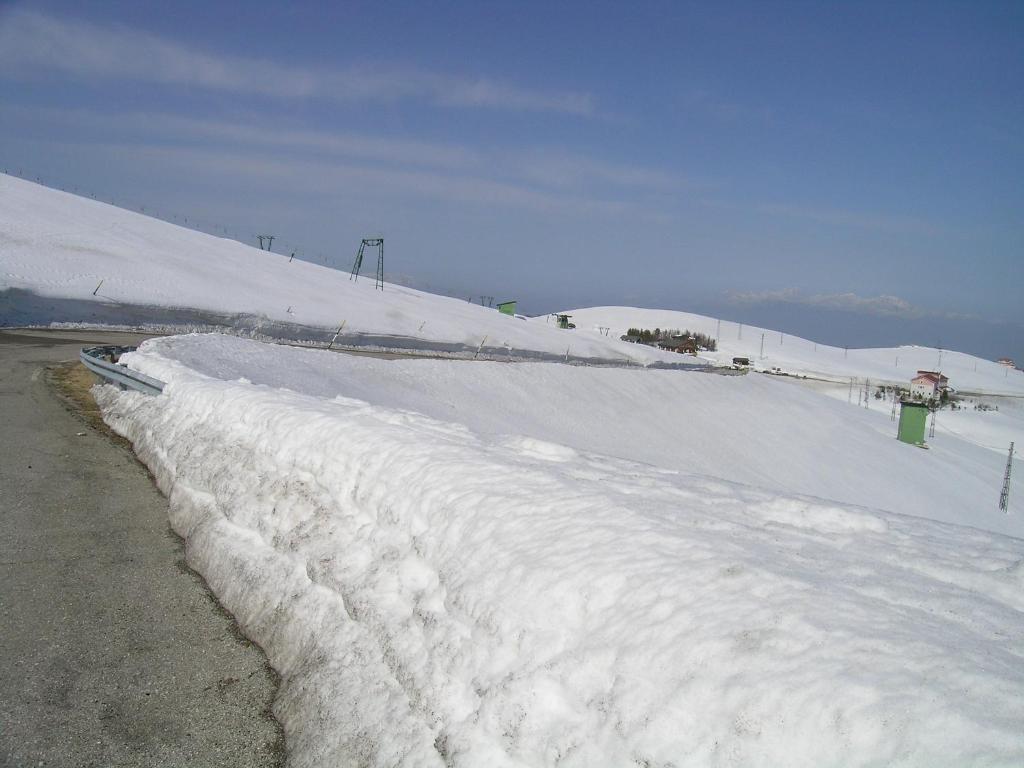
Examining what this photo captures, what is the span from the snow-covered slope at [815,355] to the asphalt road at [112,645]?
79651 millimetres

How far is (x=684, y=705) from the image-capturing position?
9.22 feet

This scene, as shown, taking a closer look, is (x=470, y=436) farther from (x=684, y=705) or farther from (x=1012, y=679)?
(x=1012, y=679)

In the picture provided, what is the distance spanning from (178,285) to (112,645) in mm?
35628

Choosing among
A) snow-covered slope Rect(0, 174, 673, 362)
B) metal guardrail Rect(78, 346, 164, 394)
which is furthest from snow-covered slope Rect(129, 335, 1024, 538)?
snow-covered slope Rect(0, 174, 673, 362)

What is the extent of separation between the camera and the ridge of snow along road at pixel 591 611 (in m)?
2.64

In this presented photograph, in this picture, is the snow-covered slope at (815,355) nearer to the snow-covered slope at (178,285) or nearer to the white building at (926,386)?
the white building at (926,386)

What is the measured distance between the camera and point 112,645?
4492mm

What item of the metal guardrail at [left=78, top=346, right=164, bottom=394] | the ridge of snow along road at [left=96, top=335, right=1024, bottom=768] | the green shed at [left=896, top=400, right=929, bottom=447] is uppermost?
the metal guardrail at [left=78, top=346, right=164, bottom=394]

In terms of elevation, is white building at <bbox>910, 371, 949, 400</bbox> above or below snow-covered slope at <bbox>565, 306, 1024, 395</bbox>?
below

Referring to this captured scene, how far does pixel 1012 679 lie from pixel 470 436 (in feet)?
16.3

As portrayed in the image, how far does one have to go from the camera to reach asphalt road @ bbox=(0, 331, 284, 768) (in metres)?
3.64

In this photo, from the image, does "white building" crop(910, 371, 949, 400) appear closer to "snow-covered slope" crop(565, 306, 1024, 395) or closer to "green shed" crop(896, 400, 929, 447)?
"snow-covered slope" crop(565, 306, 1024, 395)

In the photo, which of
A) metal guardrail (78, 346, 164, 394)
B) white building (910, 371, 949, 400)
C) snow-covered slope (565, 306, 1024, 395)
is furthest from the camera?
snow-covered slope (565, 306, 1024, 395)

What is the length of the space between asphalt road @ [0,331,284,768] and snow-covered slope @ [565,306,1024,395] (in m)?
79.7
